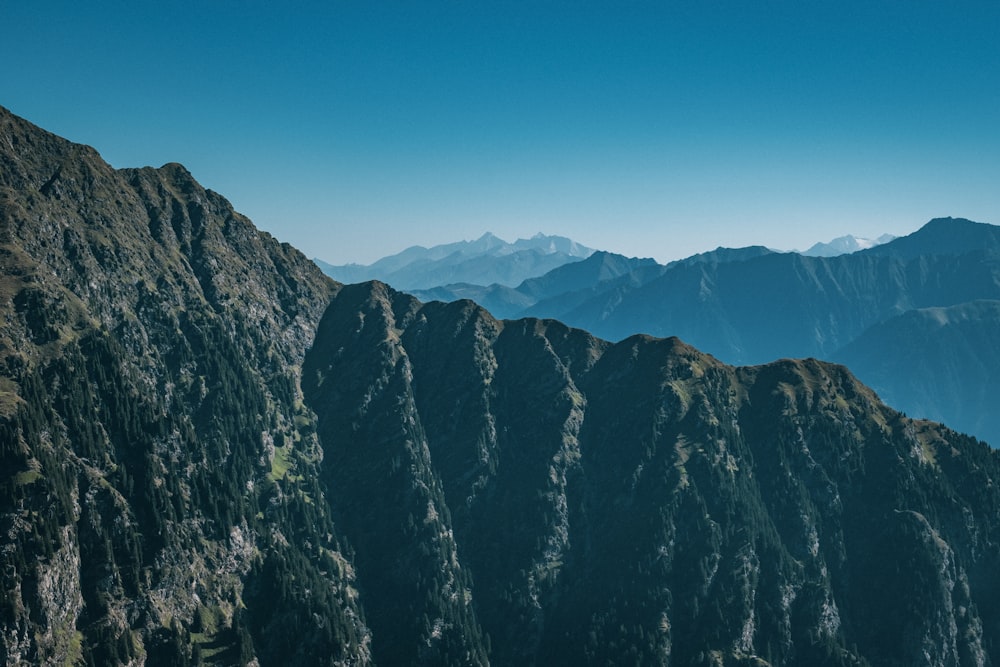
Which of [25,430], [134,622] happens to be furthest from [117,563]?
[25,430]

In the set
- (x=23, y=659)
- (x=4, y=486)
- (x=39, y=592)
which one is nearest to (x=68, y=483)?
(x=4, y=486)

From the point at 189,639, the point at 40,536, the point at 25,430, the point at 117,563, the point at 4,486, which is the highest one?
the point at 25,430

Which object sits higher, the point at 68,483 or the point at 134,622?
the point at 68,483

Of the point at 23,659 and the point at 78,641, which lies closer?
the point at 23,659

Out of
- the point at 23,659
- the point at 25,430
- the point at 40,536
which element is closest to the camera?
the point at 23,659

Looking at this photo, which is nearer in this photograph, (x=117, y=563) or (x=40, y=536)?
(x=40, y=536)

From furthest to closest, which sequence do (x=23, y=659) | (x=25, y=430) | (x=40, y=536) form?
(x=25, y=430), (x=40, y=536), (x=23, y=659)

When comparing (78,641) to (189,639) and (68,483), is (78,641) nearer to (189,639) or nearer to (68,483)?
(189,639)

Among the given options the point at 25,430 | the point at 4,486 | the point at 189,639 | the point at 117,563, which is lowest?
the point at 189,639

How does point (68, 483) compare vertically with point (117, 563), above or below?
above
